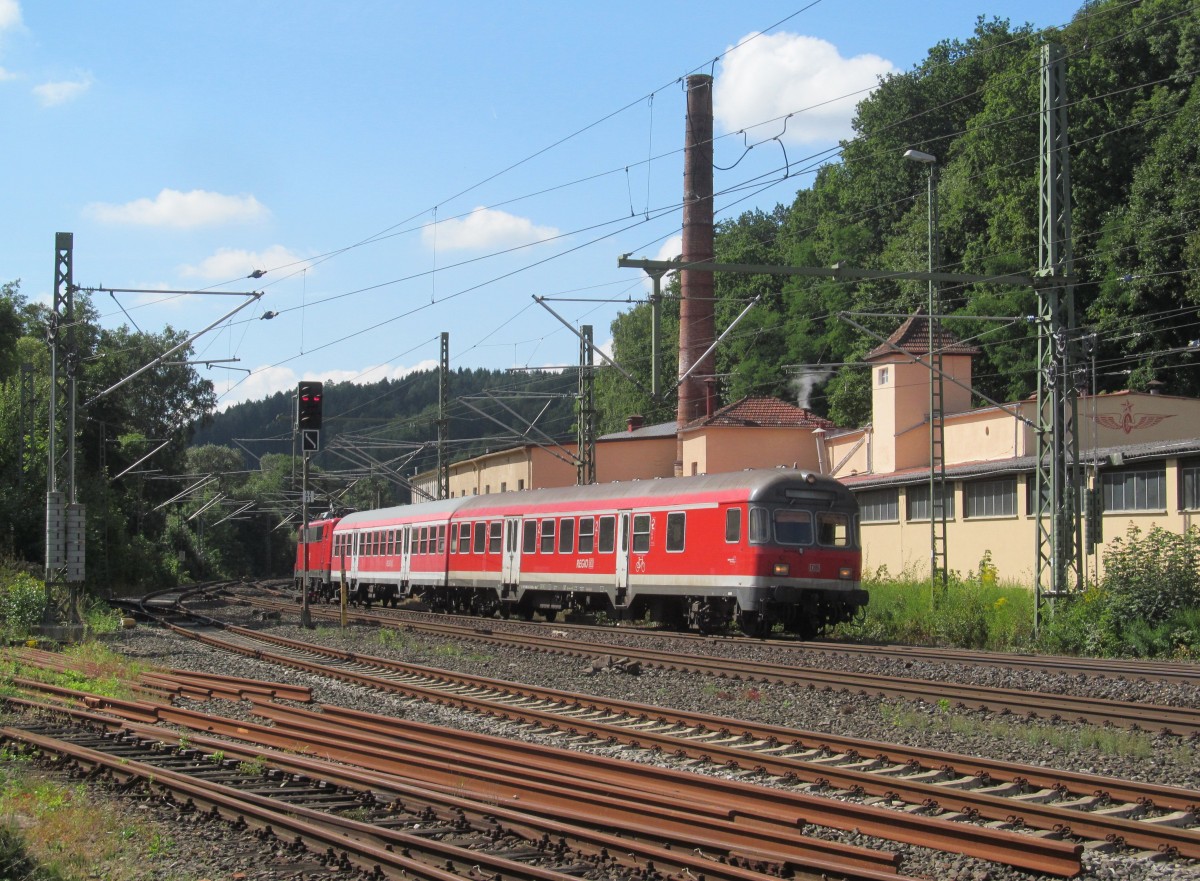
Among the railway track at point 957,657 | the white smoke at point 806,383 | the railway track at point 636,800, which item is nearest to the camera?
the railway track at point 636,800

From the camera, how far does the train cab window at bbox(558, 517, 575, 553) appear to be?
26355mm

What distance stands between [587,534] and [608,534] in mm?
833

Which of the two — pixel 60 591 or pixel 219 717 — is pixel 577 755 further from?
pixel 60 591

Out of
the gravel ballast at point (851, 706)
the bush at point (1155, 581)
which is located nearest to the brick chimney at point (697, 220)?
the bush at point (1155, 581)

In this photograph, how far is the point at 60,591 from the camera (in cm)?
2364

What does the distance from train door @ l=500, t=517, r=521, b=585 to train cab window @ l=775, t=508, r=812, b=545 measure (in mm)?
8686

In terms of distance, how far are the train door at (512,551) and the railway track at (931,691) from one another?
8.25 m

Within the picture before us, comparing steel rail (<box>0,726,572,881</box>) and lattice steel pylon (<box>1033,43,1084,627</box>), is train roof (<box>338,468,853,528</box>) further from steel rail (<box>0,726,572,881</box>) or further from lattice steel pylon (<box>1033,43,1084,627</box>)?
steel rail (<box>0,726,572,881</box>)

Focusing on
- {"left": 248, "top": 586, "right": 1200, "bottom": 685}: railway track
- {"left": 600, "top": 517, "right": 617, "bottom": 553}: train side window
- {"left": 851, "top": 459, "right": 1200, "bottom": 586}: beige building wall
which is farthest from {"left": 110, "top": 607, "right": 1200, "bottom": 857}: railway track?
{"left": 851, "top": 459, "right": 1200, "bottom": 586}: beige building wall

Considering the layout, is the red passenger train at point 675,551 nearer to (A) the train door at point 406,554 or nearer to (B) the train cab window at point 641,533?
(B) the train cab window at point 641,533

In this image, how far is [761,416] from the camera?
5297 cm

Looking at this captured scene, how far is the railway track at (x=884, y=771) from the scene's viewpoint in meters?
7.61

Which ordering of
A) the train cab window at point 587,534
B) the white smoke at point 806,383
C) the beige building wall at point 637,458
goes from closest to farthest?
1. the train cab window at point 587,534
2. the beige building wall at point 637,458
3. the white smoke at point 806,383

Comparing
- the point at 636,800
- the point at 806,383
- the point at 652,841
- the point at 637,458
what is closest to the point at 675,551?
the point at 636,800
